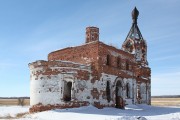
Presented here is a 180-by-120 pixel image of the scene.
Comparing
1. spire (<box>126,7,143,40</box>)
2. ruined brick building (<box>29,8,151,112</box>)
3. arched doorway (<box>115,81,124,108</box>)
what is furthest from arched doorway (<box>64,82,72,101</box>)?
spire (<box>126,7,143,40</box>)

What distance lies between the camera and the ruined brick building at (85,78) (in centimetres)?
1917

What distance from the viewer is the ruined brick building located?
1917cm

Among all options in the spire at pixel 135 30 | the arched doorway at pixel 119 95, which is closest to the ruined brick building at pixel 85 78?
the arched doorway at pixel 119 95

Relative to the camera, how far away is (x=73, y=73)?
19.4 m

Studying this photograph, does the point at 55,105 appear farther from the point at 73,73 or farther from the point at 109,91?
the point at 109,91

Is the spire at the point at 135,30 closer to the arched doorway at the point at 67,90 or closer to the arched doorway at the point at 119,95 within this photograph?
the arched doorway at the point at 119,95

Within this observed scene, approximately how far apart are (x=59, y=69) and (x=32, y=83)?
247cm

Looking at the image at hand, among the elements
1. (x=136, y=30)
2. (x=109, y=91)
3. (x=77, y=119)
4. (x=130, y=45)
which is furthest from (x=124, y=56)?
(x=77, y=119)

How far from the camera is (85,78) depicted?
20.1 meters

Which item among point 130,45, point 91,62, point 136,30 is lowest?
point 91,62

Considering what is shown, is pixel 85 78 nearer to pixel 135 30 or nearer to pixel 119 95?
pixel 119 95

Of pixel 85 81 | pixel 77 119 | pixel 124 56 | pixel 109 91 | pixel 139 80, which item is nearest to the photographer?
pixel 77 119

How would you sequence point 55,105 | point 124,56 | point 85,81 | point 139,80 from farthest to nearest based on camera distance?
point 139,80
point 124,56
point 85,81
point 55,105

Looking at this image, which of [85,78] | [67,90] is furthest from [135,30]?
[67,90]
